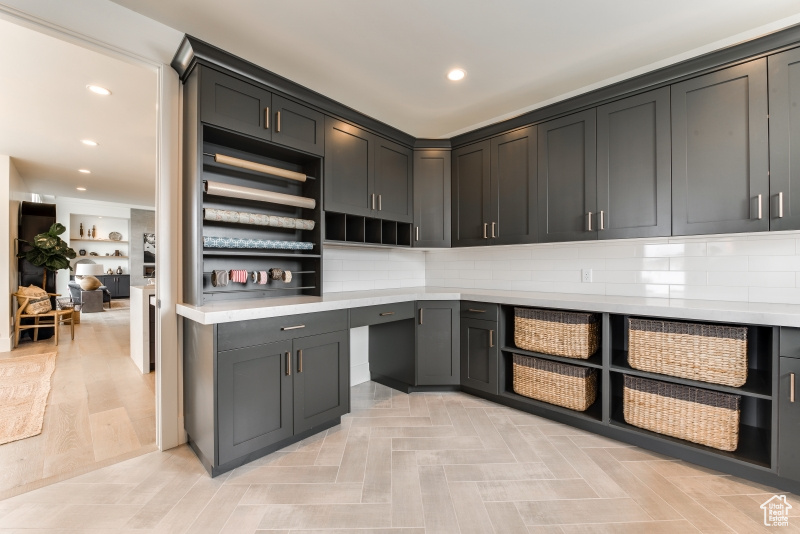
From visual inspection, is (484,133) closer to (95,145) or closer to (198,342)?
(198,342)

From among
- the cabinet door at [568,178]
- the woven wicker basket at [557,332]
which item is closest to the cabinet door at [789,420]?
the woven wicker basket at [557,332]

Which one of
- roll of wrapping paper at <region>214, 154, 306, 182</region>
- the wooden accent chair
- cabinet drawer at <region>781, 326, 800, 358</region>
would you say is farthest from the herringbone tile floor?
the wooden accent chair

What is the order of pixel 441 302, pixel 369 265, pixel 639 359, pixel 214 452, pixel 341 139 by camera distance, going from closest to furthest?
pixel 214 452, pixel 639 359, pixel 341 139, pixel 441 302, pixel 369 265

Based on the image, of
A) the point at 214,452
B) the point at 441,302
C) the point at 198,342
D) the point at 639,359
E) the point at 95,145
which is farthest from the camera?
the point at 95,145

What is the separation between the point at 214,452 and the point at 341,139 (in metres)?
2.40

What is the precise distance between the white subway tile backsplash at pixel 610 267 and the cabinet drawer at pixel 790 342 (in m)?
0.62

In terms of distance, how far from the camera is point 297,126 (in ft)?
8.43

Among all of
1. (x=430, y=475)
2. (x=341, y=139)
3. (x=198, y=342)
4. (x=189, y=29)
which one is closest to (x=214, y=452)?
(x=198, y=342)

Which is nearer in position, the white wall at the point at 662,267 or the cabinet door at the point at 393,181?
the white wall at the point at 662,267

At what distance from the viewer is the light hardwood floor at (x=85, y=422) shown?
202 cm

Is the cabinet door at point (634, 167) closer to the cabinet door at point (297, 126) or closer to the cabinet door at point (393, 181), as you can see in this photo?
the cabinet door at point (393, 181)

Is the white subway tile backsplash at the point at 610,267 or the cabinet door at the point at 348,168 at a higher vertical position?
the cabinet door at the point at 348,168

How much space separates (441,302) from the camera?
3.13 m

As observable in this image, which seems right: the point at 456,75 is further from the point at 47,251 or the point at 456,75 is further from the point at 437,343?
the point at 47,251
